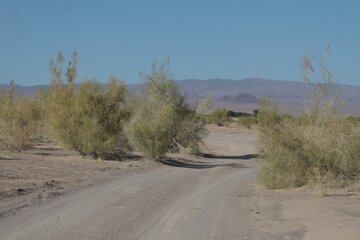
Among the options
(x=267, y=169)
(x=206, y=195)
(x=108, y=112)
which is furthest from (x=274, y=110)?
(x=108, y=112)

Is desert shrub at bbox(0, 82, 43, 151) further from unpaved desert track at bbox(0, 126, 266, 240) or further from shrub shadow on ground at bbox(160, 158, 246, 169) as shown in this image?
unpaved desert track at bbox(0, 126, 266, 240)

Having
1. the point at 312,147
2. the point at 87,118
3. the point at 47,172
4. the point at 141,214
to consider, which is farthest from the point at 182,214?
the point at 87,118

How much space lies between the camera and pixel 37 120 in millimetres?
40594

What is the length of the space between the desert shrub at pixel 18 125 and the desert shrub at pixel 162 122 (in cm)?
572

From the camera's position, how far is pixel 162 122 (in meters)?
31.9

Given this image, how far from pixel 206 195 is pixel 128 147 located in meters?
17.8

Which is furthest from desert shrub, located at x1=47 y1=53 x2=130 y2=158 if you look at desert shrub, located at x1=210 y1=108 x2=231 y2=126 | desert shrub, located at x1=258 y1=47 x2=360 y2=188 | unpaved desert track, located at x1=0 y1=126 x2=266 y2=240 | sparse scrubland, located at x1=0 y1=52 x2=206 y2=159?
desert shrub, located at x1=210 y1=108 x2=231 y2=126

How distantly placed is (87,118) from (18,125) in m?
5.32

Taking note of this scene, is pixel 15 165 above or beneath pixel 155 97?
beneath

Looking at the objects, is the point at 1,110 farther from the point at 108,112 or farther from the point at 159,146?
the point at 159,146

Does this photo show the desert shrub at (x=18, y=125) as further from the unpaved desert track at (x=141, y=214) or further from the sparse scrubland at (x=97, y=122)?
the unpaved desert track at (x=141, y=214)

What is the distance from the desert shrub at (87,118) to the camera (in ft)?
98.9

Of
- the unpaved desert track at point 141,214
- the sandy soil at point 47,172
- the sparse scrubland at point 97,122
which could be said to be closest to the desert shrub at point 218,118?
the sparse scrubland at point 97,122

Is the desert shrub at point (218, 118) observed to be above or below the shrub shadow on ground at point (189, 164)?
above
